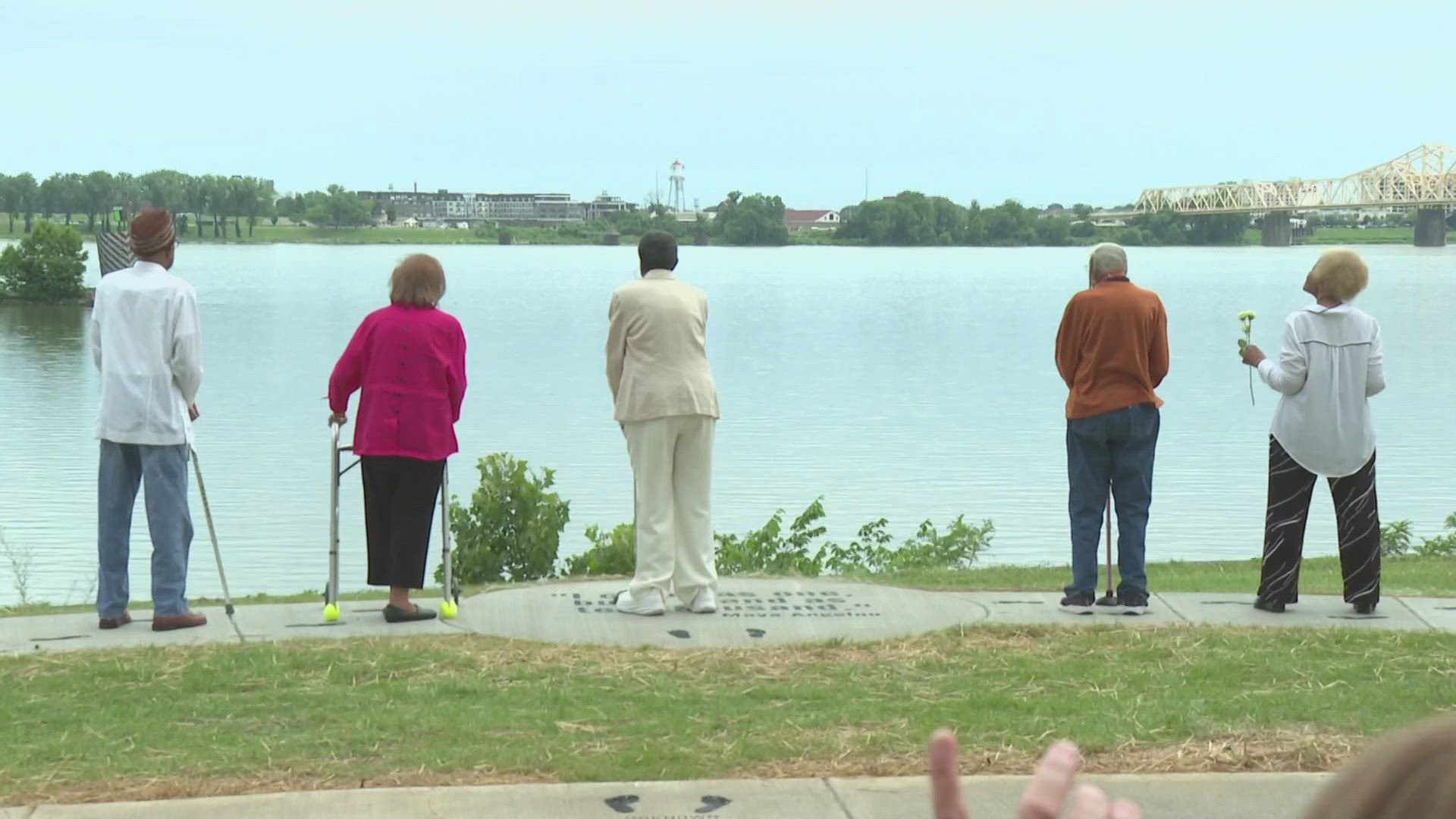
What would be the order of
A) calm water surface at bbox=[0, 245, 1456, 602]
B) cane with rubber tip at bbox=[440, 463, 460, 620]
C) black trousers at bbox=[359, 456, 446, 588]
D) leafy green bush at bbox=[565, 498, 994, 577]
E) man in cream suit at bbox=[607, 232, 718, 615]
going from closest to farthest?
black trousers at bbox=[359, 456, 446, 588] → cane with rubber tip at bbox=[440, 463, 460, 620] → man in cream suit at bbox=[607, 232, 718, 615] → leafy green bush at bbox=[565, 498, 994, 577] → calm water surface at bbox=[0, 245, 1456, 602]

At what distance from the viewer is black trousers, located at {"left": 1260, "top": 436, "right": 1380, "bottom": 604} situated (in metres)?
8.94

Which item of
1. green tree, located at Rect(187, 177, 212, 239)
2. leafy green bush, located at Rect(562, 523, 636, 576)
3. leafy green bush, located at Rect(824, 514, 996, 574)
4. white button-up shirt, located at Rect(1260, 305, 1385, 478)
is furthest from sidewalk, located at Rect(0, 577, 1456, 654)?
green tree, located at Rect(187, 177, 212, 239)

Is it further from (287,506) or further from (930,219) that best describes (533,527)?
(930,219)

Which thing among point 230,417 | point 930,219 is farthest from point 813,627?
point 930,219

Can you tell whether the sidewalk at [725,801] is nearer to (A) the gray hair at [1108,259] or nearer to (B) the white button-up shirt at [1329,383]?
(B) the white button-up shirt at [1329,383]

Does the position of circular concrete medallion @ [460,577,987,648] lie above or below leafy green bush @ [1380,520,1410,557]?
above

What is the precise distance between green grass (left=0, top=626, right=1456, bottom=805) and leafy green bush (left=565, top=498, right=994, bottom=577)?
3494 mm

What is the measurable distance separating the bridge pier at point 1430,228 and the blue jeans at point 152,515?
185944 mm

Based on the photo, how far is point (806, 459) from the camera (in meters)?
26.9

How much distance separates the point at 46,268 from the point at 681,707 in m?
76.9

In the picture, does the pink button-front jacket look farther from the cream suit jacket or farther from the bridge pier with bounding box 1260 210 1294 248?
the bridge pier with bounding box 1260 210 1294 248

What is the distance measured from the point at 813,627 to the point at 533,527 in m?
3.57

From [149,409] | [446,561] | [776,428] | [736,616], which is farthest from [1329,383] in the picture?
[776,428]

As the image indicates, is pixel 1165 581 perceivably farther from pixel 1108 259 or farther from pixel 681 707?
pixel 681 707
